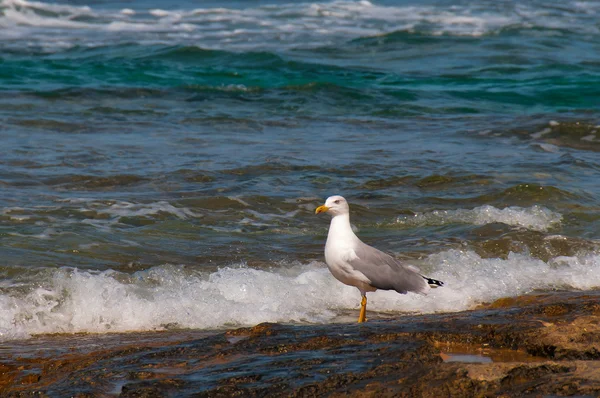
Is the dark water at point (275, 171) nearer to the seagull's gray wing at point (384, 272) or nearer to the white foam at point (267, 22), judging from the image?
the white foam at point (267, 22)

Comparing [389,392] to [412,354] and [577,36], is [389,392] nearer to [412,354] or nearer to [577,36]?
[412,354]

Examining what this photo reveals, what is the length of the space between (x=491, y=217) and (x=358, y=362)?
497cm

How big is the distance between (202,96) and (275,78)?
90.3 inches

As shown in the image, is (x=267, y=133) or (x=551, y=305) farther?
(x=267, y=133)

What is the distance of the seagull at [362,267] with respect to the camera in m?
5.46

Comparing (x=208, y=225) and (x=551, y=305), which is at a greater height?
(x=551, y=305)

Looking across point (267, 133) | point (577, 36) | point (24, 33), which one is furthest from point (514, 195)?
point (24, 33)

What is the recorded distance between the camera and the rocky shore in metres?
3.40

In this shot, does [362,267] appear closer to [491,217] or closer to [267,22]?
[491,217]

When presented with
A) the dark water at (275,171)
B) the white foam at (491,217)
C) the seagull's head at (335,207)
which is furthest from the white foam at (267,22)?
the seagull's head at (335,207)

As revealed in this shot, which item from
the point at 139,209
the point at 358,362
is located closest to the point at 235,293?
the point at 139,209

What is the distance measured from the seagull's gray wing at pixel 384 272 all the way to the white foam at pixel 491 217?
8.57ft

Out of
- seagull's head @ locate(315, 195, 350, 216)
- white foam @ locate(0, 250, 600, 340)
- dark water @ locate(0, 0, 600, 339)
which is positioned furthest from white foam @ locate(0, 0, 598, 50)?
seagull's head @ locate(315, 195, 350, 216)

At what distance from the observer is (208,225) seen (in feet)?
26.6
